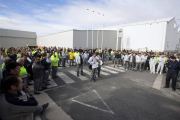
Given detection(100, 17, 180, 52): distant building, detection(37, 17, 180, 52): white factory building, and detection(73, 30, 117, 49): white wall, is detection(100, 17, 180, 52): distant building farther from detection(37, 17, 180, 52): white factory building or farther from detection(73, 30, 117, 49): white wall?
detection(73, 30, 117, 49): white wall

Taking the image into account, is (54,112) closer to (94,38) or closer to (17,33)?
(94,38)

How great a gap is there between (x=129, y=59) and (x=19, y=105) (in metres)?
11.5

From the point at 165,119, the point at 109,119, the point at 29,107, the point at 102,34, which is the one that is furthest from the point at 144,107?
the point at 102,34

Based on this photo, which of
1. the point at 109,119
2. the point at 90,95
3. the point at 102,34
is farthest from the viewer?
the point at 102,34

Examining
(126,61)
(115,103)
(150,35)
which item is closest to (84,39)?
(126,61)

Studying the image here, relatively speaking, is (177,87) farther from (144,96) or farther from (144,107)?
(144,107)

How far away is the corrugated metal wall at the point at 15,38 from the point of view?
123 ft

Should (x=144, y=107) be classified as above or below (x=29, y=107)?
below

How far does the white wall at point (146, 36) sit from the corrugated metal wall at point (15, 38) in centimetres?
3928

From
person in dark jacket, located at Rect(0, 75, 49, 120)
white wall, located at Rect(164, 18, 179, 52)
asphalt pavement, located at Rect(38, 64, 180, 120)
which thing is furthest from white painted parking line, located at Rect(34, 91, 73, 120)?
white wall, located at Rect(164, 18, 179, 52)

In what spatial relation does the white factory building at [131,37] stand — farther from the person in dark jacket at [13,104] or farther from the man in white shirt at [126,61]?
the person in dark jacket at [13,104]

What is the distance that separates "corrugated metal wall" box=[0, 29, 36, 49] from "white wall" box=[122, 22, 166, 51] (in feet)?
129

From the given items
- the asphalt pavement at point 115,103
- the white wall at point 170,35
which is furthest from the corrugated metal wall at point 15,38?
the white wall at point 170,35

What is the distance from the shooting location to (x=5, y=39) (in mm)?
37531
